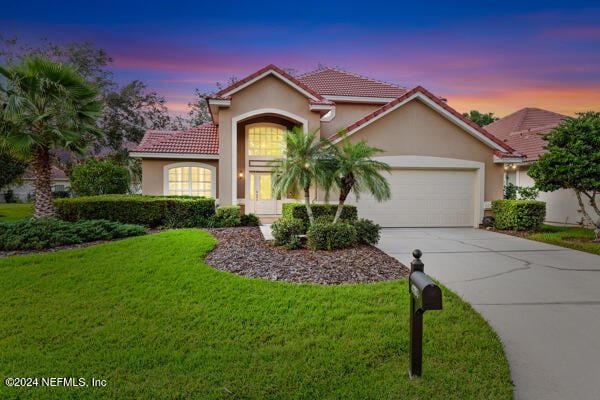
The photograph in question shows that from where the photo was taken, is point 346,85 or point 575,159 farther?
point 346,85

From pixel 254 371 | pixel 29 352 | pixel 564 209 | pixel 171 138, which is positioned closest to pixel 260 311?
pixel 254 371

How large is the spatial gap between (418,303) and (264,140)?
13.5 metres

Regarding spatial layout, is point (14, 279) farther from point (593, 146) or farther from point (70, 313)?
point (593, 146)

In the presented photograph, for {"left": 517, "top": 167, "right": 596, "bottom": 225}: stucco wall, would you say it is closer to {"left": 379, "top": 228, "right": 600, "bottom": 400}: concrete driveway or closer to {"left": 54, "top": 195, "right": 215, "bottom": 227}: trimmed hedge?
{"left": 379, "top": 228, "right": 600, "bottom": 400}: concrete driveway

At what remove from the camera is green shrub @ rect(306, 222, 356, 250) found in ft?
25.1

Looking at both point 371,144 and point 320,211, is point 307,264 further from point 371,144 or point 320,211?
point 371,144

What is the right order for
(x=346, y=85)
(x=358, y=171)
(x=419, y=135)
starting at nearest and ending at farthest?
1. (x=358, y=171)
2. (x=419, y=135)
3. (x=346, y=85)

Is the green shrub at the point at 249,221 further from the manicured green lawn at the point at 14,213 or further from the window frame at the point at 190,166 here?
the manicured green lawn at the point at 14,213

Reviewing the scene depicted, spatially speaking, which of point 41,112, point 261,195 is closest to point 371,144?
point 261,195

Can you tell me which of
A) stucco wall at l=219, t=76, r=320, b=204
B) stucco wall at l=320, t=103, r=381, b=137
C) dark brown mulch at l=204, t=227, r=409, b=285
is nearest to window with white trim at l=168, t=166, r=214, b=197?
stucco wall at l=219, t=76, r=320, b=204

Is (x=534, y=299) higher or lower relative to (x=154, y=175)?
lower

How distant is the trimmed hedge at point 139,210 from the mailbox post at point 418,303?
32.4 ft

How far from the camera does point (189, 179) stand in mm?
14680

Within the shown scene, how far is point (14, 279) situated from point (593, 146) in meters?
15.0
